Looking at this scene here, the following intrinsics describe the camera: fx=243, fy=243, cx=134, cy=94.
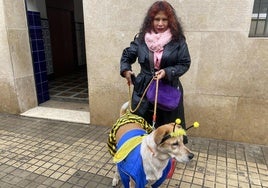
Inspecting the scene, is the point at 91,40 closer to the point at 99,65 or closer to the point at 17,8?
the point at 99,65

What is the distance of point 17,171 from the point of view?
3.46 metres

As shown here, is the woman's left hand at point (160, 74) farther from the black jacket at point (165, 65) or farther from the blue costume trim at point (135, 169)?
the blue costume trim at point (135, 169)

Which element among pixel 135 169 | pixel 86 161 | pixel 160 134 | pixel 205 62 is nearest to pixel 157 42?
pixel 160 134

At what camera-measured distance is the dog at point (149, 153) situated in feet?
7.02

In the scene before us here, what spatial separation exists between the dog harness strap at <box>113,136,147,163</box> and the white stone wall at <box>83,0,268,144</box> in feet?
7.15

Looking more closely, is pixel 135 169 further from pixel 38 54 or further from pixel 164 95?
pixel 38 54

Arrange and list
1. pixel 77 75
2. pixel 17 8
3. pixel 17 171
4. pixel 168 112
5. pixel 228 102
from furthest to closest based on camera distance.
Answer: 1. pixel 77 75
2. pixel 17 8
3. pixel 228 102
4. pixel 17 171
5. pixel 168 112

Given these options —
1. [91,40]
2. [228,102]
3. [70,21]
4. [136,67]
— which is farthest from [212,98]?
[70,21]

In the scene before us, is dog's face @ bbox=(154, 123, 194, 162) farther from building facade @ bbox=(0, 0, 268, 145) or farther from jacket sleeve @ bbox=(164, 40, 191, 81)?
building facade @ bbox=(0, 0, 268, 145)

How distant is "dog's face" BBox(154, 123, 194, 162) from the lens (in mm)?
2121

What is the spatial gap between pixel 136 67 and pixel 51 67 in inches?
215

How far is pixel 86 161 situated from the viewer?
12.2ft

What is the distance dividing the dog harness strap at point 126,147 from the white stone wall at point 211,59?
2.18 metres

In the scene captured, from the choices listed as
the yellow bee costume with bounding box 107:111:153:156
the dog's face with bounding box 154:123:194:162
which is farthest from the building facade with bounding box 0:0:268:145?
the dog's face with bounding box 154:123:194:162
